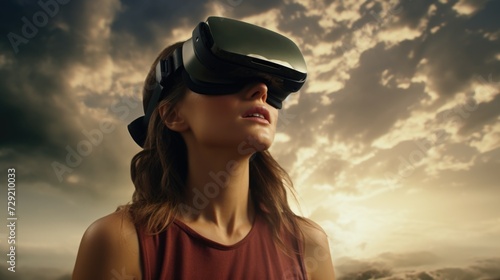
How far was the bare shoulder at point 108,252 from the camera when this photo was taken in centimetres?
212

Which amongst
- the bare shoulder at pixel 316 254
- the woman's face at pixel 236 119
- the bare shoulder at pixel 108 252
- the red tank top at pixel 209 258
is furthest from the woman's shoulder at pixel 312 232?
the bare shoulder at pixel 108 252

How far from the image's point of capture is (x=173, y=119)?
2.57 m

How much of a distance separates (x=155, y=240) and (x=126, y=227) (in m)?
0.16

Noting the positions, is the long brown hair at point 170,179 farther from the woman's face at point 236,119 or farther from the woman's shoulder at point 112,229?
the woman's face at point 236,119

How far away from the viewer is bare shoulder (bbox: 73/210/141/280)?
6.97ft

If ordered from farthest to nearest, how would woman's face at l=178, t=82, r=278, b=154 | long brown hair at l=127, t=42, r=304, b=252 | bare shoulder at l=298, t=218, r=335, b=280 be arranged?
bare shoulder at l=298, t=218, r=335, b=280 → long brown hair at l=127, t=42, r=304, b=252 → woman's face at l=178, t=82, r=278, b=154

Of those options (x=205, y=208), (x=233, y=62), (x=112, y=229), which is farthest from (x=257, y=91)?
(x=112, y=229)

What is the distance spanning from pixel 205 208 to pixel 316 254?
0.76m

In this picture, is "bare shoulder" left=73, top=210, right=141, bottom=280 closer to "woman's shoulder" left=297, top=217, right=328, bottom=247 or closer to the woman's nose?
the woman's nose

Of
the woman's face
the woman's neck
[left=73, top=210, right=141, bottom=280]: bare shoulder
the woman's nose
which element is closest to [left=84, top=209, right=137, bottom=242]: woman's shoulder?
[left=73, top=210, right=141, bottom=280]: bare shoulder

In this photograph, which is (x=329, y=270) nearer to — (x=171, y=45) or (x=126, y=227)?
(x=126, y=227)

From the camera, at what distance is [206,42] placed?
2.38 meters

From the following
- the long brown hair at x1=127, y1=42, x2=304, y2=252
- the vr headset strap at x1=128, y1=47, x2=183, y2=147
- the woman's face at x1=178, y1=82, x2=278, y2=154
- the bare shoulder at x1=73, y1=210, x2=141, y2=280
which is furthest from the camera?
the vr headset strap at x1=128, y1=47, x2=183, y2=147

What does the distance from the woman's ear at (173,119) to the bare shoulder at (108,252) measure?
0.62 meters
